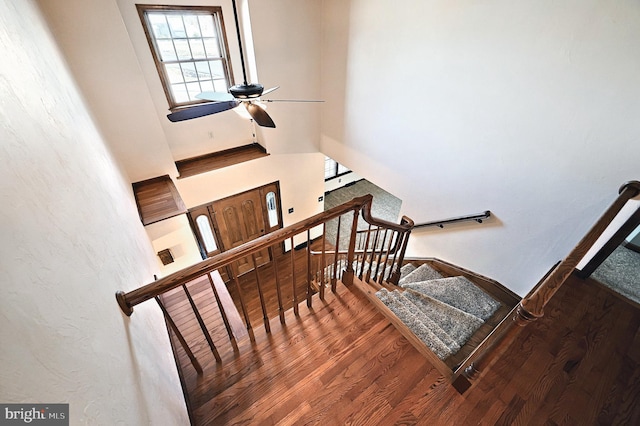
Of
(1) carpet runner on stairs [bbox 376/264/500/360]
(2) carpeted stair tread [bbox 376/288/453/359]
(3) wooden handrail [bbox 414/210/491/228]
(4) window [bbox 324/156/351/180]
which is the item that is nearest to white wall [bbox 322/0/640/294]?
(3) wooden handrail [bbox 414/210/491/228]

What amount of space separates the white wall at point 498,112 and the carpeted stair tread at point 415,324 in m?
1.34

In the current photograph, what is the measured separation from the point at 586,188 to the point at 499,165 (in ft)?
2.12

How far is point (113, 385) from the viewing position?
33.2 inches

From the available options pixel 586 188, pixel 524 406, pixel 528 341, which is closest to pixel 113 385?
pixel 524 406

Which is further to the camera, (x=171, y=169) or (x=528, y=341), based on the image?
(x=171, y=169)

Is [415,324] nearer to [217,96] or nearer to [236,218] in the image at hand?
[217,96]

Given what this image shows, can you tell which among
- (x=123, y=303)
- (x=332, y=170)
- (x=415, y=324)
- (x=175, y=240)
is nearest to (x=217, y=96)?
(x=123, y=303)

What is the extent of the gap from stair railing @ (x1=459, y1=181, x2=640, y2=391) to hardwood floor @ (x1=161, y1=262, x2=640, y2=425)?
0.95 feet

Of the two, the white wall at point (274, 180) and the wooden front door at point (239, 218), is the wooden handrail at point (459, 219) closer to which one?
the white wall at point (274, 180)

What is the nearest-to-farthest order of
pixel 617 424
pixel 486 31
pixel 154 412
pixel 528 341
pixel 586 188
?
pixel 154 412 < pixel 617 424 < pixel 528 341 < pixel 586 188 < pixel 486 31

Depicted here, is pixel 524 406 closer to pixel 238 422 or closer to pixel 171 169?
pixel 238 422

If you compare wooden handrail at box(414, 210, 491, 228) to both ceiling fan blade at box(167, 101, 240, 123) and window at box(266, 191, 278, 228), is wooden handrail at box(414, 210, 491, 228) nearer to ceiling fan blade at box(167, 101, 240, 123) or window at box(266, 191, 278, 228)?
ceiling fan blade at box(167, 101, 240, 123)

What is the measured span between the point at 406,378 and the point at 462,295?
58.2 inches

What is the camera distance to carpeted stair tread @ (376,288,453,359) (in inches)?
77.2
